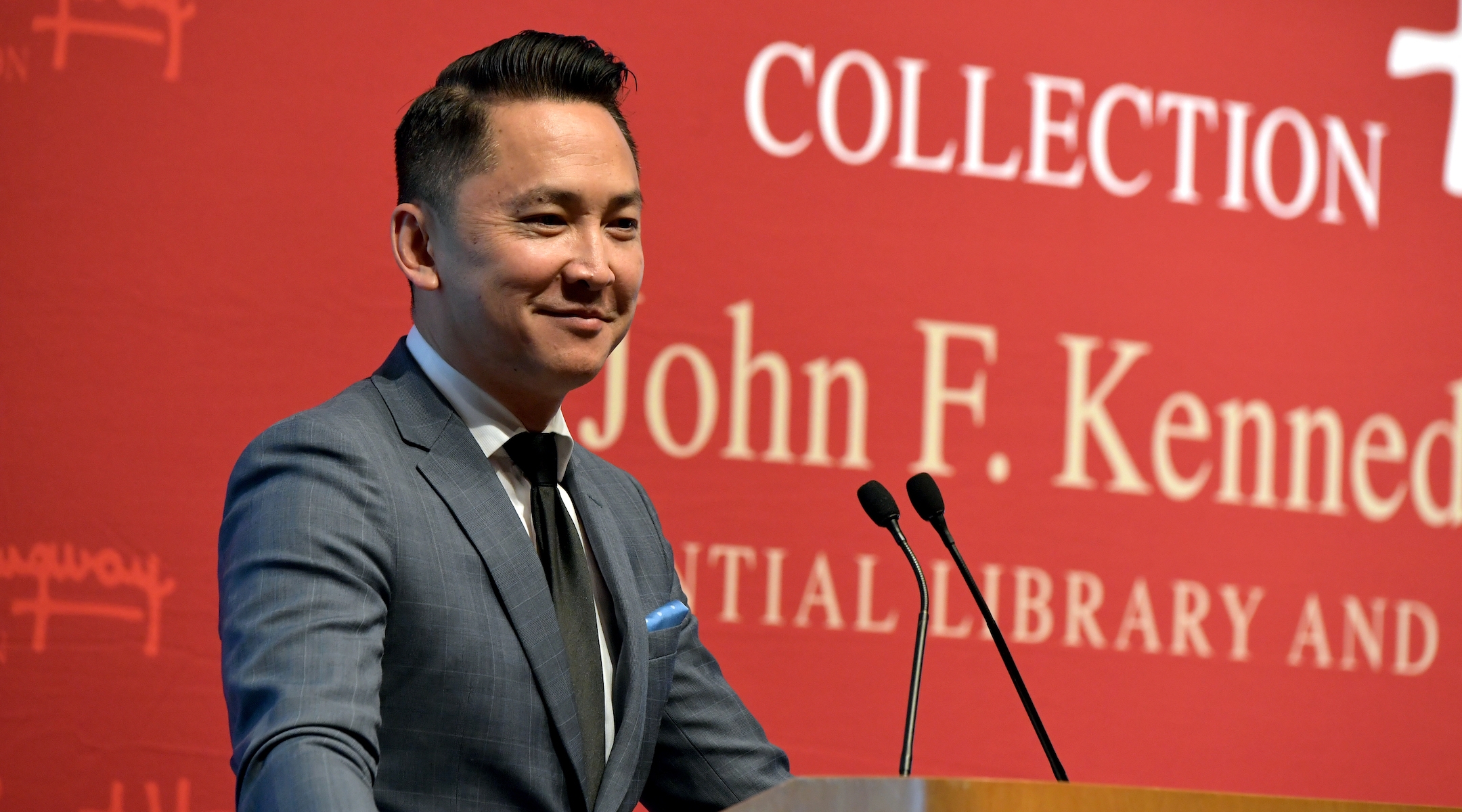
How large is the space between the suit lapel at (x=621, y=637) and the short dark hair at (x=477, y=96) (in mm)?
351

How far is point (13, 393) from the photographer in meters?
2.34

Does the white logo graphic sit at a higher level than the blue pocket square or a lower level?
higher

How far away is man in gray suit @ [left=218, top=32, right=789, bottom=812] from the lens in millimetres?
1340

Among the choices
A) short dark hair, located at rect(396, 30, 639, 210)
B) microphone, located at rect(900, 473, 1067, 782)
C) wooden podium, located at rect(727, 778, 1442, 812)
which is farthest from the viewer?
microphone, located at rect(900, 473, 1067, 782)

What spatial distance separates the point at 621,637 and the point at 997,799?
60 centimetres

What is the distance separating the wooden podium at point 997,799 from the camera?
1.11m

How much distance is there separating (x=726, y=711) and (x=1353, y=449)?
1.78 m

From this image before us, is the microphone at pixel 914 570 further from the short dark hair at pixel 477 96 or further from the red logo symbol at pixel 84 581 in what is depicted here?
the red logo symbol at pixel 84 581

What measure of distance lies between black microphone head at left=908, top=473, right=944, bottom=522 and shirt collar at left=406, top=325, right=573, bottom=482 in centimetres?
47

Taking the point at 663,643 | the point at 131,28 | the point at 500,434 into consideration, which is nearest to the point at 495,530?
the point at 500,434

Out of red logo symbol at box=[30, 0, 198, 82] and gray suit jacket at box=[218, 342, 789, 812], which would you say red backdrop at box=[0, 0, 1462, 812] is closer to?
red logo symbol at box=[30, 0, 198, 82]

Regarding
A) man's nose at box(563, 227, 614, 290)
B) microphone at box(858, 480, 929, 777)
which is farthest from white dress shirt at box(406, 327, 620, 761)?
microphone at box(858, 480, 929, 777)

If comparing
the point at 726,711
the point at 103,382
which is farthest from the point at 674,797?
the point at 103,382

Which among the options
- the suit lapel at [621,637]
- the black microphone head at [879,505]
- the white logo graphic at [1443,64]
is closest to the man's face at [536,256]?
the suit lapel at [621,637]
